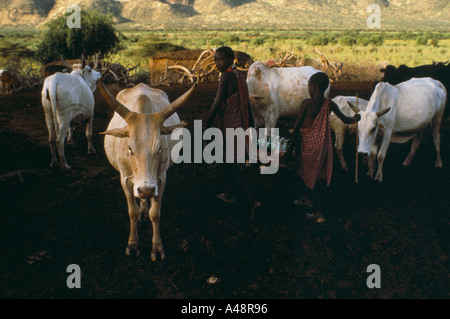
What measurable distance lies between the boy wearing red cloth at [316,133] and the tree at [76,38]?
838 inches

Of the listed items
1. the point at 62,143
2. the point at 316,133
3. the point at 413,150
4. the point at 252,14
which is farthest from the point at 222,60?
the point at 252,14

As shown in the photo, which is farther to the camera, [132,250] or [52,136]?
[52,136]

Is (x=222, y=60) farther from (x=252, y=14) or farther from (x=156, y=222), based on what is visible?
Result: (x=252, y=14)

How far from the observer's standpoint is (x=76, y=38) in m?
22.5

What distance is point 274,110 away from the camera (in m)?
6.98

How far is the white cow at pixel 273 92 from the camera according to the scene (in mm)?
6902

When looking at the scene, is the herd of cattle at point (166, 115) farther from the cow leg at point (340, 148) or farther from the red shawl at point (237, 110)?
the red shawl at point (237, 110)

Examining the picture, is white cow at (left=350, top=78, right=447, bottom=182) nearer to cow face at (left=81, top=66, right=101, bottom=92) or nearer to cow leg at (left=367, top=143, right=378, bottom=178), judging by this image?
cow leg at (left=367, top=143, right=378, bottom=178)

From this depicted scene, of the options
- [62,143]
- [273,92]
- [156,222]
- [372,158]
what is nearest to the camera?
[156,222]

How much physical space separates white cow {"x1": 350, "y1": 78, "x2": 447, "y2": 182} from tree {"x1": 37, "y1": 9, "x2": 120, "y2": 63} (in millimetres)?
20882

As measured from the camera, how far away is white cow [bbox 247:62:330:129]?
22.6ft

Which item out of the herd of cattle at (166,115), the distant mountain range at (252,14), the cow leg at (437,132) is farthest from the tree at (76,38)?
the distant mountain range at (252,14)

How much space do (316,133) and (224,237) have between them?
1.76m

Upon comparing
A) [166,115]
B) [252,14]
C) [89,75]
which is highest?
[252,14]
